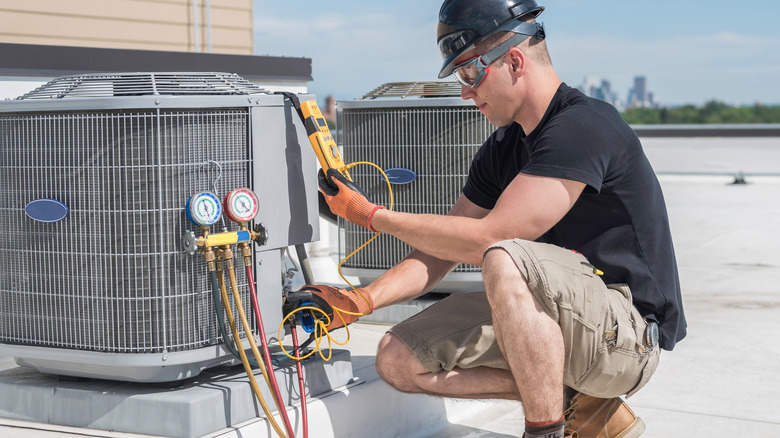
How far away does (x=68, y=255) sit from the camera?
2744mm

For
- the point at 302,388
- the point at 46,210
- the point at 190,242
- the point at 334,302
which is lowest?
the point at 302,388

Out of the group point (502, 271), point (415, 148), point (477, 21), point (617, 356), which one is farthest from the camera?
point (415, 148)

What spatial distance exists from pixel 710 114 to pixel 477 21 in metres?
53.6

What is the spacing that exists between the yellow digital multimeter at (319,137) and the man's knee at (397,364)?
0.61 meters

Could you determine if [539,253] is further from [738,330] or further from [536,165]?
[738,330]

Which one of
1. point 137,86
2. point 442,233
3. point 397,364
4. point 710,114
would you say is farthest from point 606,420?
point 710,114

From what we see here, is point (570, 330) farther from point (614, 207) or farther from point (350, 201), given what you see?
point (350, 201)

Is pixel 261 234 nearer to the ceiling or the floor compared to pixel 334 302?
nearer to the ceiling

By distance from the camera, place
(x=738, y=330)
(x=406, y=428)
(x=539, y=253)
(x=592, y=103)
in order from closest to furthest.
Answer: (x=539, y=253) → (x=592, y=103) → (x=406, y=428) → (x=738, y=330)

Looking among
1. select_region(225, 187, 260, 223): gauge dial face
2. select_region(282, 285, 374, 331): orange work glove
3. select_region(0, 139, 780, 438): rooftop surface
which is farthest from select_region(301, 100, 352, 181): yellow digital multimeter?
select_region(0, 139, 780, 438): rooftop surface

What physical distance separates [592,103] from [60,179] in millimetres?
1653

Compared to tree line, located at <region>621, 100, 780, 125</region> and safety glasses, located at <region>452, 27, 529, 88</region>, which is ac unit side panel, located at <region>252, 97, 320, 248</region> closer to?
safety glasses, located at <region>452, 27, 529, 88</region>

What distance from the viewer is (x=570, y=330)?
2619 millimetres

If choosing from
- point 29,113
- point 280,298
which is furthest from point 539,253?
point 29,113
